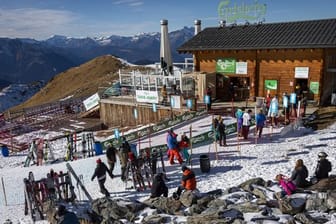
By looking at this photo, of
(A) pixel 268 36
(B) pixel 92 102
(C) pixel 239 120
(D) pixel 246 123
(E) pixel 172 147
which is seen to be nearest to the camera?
(E) pixel 172 147

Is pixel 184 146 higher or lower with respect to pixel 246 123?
lower

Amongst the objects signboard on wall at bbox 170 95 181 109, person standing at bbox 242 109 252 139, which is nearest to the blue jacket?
person standing at bbox 242 109 252 139

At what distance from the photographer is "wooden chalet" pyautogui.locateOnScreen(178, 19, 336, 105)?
23047 mm

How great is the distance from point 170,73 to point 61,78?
40.9 metres

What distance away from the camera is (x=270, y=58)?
24844 millimetres

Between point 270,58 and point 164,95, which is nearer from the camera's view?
point 270,58

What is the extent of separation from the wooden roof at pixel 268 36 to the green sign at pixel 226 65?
1.00 meters

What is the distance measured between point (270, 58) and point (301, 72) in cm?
240

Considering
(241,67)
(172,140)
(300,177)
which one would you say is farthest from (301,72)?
(300,177)

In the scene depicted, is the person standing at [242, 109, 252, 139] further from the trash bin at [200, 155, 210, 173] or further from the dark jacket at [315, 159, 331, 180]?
the dark jacket at [315, 159, 331, 180]

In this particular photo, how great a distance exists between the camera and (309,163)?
14.6 m

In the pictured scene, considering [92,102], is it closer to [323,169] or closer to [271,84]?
[271,84]

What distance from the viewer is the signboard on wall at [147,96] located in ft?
83.8

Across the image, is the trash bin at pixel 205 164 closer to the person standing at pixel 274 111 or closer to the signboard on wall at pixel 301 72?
the person standing at pixel 274 111
